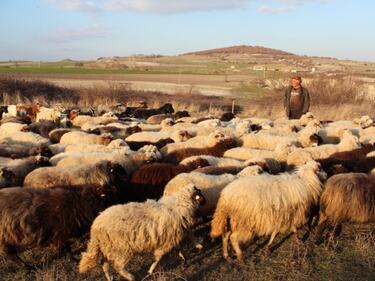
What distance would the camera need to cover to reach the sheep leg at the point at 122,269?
5.70 m

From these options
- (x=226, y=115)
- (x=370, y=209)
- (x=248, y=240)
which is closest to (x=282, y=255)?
(x=248, y=240)

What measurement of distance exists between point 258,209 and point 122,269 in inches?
83.3

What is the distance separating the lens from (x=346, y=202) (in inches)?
276

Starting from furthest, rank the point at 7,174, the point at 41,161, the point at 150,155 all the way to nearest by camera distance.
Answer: the point at 150,155 → the point at 41,161 → the point at 7,174

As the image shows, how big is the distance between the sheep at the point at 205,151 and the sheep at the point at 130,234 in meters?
4.23

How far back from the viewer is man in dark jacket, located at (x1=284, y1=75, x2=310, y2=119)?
50.8 feet

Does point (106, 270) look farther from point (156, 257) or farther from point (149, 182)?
point (149, 182)

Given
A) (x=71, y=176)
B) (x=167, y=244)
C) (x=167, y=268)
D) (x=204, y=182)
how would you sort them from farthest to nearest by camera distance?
1. (x=71, y=176)
2. (x=204, y=182)
3. (x=167, y=268)
4. (x=167, y=244)

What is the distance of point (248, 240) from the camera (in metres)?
6.86

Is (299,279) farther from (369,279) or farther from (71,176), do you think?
(71,176)

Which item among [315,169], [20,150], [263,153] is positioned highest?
[315,169]

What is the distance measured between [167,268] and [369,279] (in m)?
2.71

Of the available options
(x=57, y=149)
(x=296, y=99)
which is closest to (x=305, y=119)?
(x=296, y=99)

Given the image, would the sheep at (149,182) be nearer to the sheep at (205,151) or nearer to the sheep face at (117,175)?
the sheep face at (117,175)
